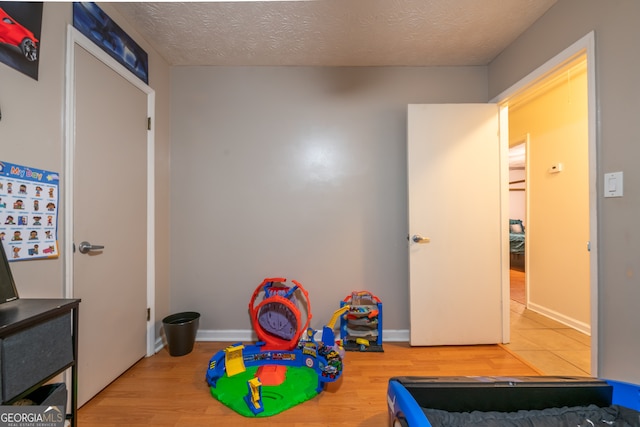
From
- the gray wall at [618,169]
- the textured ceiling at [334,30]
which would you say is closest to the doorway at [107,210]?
the textured ceiling at [334,30]

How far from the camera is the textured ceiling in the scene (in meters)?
1.69

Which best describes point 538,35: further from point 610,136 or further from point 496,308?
point 496,308

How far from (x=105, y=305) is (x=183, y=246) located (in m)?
0.76

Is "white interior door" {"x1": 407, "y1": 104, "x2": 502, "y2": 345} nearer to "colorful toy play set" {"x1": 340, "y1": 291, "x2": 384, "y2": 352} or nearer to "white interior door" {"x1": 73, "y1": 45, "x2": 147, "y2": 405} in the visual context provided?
"colorful toy play set" {"x1": 340, "y1": 291, "x2": 384, "y2": 352}

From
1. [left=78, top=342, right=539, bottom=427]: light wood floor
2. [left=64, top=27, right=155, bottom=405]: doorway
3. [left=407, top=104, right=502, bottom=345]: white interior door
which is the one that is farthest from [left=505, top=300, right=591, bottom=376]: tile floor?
[left=64, top=27, right=155, bottom=405]: doorway

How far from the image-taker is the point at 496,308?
2.21m

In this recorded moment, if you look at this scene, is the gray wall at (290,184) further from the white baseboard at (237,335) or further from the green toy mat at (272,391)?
the green toy mat at (272,391)

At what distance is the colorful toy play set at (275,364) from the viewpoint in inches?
60.4

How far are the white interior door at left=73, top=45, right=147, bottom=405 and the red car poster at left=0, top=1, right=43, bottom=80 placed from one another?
0.22m

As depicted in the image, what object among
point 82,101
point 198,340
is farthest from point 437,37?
point 198,340

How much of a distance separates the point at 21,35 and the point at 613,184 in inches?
116

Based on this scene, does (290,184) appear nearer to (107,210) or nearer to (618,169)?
(107,210)

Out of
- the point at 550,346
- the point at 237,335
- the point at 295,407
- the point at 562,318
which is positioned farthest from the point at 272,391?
the point at 562,318

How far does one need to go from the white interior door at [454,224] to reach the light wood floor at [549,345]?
26 cm
